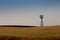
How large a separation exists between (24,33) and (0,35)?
5.0 inches

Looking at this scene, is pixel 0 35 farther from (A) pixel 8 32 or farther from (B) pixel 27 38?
(B) pixel 27 38

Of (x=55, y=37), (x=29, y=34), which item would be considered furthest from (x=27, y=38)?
(x=55, y=37)

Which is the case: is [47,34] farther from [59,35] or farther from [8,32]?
[8,32]

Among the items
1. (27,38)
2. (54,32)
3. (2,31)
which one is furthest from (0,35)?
(54,32)

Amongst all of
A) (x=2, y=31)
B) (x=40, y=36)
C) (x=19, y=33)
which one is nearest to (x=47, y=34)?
(x=40, y=36)

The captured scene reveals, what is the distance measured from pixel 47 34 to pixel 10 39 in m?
0.19

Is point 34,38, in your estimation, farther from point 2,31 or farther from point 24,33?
point 2,31

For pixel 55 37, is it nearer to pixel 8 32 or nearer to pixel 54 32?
pixel 54 32

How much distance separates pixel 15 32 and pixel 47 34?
0.17 meters

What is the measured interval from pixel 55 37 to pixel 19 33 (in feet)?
0.59

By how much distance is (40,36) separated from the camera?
59 cm

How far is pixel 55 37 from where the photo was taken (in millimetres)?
583

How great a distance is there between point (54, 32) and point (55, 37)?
37mm

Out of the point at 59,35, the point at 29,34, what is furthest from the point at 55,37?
the point at 29,34
